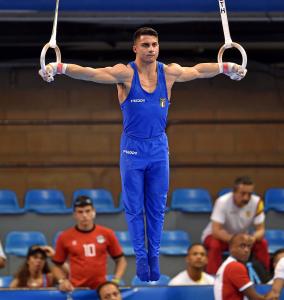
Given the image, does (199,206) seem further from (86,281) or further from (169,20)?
(86,281)

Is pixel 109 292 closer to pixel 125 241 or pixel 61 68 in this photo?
pixel 125 241

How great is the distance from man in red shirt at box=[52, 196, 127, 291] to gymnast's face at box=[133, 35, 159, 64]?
110 inches

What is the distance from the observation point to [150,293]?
8.59 meters

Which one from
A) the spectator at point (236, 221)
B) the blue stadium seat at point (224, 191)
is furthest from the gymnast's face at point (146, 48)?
the blue stadium seat at point (224, 191)

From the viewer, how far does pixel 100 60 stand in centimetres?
1317

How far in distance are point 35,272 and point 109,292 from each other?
1089mm

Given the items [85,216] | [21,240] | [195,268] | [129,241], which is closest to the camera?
[85,216]

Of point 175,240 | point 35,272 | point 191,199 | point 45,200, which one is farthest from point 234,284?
point 45,200

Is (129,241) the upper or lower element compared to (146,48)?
lower

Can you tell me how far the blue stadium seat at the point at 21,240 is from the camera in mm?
10609

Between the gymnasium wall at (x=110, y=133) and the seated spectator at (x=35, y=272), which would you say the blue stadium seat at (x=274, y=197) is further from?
the seated spectator at (x=35, y=272)

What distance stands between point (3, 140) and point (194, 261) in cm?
506

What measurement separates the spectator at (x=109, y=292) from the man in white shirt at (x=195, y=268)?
1.03 metres
